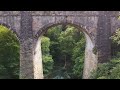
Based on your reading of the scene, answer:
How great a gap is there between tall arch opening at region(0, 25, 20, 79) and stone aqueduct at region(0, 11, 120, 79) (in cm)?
323

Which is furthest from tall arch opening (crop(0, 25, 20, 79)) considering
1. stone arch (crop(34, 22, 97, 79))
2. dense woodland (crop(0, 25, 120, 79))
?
stone arch (crop(34, 22, 97, 79))

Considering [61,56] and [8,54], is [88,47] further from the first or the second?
[61,56]

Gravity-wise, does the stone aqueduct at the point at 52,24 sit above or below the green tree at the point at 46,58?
above

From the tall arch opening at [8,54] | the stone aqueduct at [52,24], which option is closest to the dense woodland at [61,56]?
the tall arch opening at [8,54]

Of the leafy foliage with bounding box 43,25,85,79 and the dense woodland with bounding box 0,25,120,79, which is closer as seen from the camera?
the dense woodland with bounding box 0,25,120,79

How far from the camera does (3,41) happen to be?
22.8m

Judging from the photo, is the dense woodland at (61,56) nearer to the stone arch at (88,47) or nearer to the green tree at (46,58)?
the green tree at (46,58)

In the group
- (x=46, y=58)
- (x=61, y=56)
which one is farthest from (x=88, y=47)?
(x=61, y=56)

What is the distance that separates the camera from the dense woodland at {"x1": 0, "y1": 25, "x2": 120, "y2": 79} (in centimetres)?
1771

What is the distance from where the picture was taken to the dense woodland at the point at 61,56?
17.7 m

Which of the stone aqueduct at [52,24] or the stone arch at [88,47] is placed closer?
the stone aqueduct at [52,24]

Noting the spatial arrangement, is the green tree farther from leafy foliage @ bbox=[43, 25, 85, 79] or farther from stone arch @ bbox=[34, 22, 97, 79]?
stone arch @ bbox=[34, 22, 97, 79]
